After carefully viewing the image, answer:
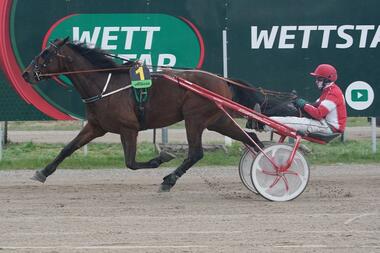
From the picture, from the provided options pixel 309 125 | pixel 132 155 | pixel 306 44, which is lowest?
pixel 132 155

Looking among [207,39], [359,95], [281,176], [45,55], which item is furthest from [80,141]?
[359,95]

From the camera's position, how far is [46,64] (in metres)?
11.0

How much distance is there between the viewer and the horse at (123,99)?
1093 cm

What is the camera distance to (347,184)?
12.5 meters

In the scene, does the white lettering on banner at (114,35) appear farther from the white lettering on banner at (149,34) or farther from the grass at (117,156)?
the grass at (117,156)

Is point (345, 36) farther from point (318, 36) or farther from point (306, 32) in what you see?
point (306, 32)

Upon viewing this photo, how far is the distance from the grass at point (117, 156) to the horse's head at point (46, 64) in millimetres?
3910

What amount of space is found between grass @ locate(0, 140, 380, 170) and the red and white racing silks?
14.4 ft

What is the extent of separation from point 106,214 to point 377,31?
7477 mm

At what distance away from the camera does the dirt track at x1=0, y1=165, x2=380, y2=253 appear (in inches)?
306

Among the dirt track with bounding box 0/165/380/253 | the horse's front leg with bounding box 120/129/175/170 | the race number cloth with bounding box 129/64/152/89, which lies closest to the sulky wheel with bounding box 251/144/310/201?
the dirt track with bounding box 0/165/380/253

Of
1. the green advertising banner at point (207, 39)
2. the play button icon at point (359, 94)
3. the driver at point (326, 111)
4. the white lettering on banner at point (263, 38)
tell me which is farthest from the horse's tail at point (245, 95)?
the play button icon at point (359, 94)

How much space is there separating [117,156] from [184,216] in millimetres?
6754

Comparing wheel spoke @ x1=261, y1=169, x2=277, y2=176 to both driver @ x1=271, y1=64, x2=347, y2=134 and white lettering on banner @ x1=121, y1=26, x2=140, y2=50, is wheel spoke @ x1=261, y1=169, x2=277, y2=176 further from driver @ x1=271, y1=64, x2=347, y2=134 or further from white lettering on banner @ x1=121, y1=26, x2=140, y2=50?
white lettering on banner @ x1=121, y1=26, x2=140, y2=50
